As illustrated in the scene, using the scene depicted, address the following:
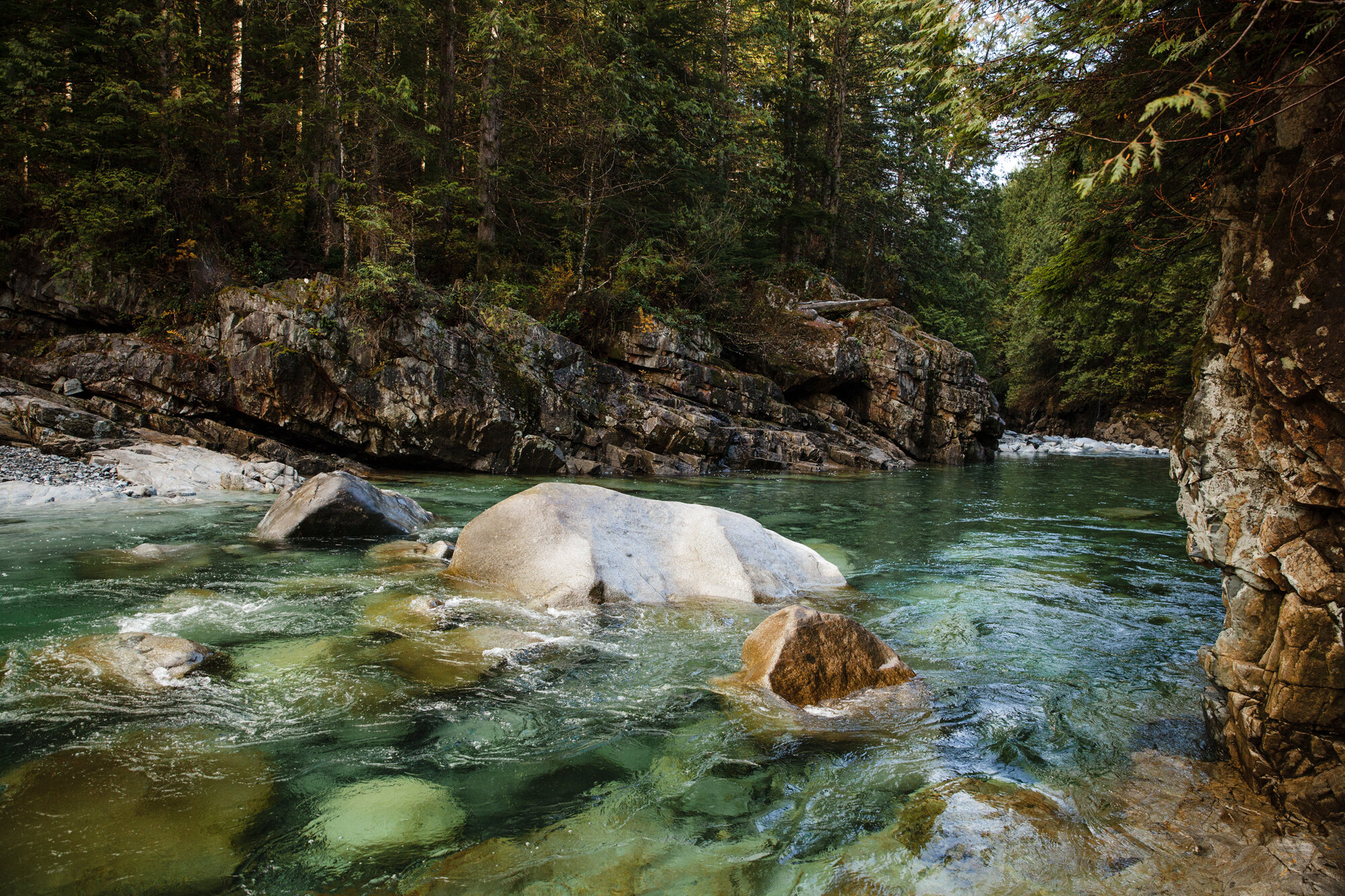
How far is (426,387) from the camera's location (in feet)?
48.6

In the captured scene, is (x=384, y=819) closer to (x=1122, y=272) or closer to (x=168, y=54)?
(x=1122, y=272)

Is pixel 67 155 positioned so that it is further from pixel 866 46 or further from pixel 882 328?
pixel 866 46

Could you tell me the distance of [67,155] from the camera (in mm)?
14688

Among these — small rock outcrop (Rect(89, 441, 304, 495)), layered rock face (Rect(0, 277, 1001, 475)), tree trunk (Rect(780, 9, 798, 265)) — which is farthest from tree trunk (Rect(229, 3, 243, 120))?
tree trunk (Rect(780, 9, 798, 265))

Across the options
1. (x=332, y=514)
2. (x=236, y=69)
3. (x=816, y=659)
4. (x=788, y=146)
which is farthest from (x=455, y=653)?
(x=788, y=146)

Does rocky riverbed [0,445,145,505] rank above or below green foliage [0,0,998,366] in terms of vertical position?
below

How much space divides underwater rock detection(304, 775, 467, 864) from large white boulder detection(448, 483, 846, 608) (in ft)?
9.33

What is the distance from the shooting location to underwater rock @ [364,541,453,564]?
25.0 feet

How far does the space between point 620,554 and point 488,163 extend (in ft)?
52.6

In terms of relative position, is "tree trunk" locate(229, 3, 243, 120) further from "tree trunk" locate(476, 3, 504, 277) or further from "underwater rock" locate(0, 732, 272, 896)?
"underwater rock" locate(0, 732, 272, 896)

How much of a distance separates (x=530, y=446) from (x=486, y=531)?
9137 mm

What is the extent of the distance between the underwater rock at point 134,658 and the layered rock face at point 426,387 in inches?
378

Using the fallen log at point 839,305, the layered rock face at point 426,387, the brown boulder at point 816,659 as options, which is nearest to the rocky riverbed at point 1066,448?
the fallen log at point 839,305

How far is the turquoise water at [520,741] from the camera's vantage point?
271 centimetres
